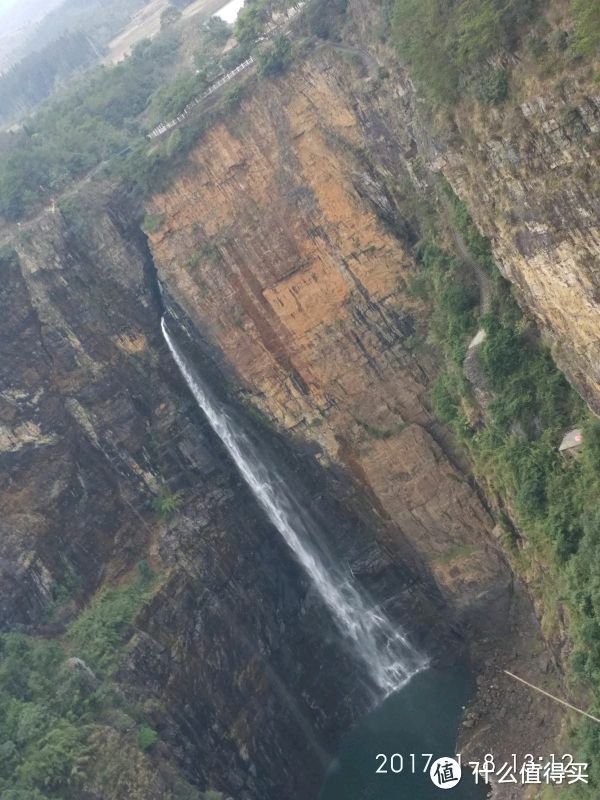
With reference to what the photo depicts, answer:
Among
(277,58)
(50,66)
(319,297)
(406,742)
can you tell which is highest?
(50,66)

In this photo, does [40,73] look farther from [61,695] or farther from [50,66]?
[61,695]

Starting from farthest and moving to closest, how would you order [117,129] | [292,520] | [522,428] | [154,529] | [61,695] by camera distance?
[117,129] < [292,520] < [154,529] < [61,695] < [522,428]

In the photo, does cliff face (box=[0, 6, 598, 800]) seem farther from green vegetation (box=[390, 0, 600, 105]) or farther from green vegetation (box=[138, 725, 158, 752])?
green vegetation (box=[390, 0, 600, 105])

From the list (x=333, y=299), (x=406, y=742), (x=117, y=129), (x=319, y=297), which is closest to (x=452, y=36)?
(x=333, y=299)

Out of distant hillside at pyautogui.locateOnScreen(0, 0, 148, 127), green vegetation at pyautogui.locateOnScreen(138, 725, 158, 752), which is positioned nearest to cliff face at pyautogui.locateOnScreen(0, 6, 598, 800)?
green vegetation at pyautogui.locateOnScreen(138, 725, 158, 752)

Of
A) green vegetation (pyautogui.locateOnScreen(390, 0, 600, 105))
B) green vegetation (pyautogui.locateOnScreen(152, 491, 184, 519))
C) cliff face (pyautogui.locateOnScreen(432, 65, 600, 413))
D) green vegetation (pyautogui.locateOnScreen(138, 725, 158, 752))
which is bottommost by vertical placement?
green vegetation (pyautogui.locateOnScreen(138, 725, 158, 752))

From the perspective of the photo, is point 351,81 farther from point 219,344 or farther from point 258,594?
point 258,594

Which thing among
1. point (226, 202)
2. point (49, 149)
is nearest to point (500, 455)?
point (226, 202)
